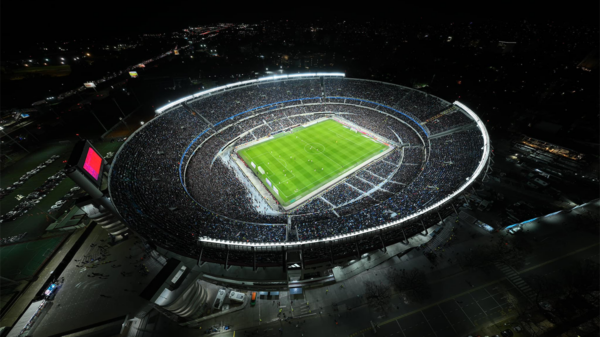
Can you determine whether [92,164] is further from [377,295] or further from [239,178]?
[377,295]

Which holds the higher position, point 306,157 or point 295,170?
point 295,170

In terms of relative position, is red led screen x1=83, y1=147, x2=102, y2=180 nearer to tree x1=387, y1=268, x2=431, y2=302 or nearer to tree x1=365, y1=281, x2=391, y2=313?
tree x1=365, y1=281, x2=391, y2=313

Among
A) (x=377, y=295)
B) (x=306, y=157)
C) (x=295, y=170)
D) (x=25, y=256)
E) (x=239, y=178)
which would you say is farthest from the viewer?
(x=306, y=157)

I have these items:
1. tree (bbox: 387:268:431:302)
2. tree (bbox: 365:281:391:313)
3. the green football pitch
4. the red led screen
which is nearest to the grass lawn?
the red led screen

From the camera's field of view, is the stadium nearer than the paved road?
No

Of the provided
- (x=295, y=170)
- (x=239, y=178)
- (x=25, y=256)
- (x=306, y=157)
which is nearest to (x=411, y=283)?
(x=295, y=170)

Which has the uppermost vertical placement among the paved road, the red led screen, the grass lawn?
the red led screen

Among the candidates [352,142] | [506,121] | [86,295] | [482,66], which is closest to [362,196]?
[352,142]
